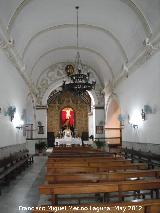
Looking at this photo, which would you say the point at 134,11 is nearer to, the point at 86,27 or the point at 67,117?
the point at 86,27

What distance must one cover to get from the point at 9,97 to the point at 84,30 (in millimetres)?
4887

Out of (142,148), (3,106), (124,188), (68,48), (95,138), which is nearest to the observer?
(124,188)

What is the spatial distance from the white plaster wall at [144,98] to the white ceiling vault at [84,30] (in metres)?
0.54

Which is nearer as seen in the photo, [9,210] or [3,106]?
[9,210]

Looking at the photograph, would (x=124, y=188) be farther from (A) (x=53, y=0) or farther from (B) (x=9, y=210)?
(A) (x=53, y=0)

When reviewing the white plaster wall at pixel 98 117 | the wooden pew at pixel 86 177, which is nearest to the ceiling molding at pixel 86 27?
the white plaster wall at pixel 98 117

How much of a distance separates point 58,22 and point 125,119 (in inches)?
214

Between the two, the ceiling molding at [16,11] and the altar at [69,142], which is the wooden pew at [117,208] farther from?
the altar at [69,142]

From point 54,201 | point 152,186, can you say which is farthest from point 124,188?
point 54,201

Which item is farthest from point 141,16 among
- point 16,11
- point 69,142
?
point 69,142

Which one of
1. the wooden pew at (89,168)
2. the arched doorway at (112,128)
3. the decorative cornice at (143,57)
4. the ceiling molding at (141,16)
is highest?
the ceiling molding at (141,16)

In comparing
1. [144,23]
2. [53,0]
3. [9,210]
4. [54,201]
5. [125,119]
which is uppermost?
[53,0]

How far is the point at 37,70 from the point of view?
1798 cm

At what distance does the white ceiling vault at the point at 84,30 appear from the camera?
9578 mm
